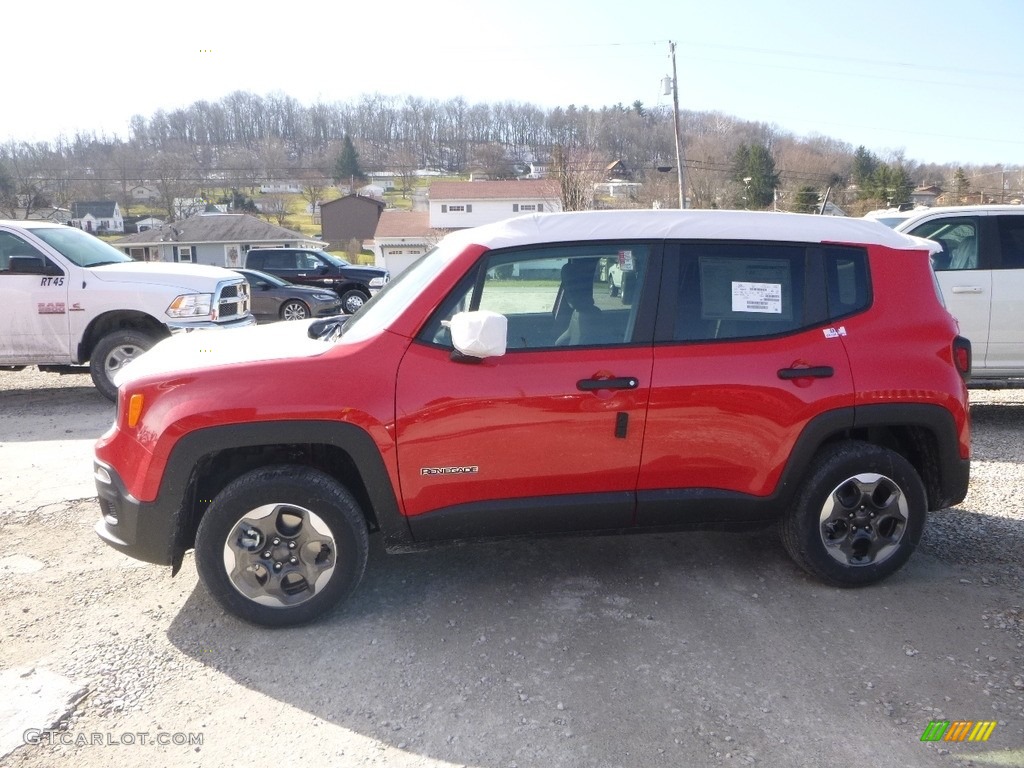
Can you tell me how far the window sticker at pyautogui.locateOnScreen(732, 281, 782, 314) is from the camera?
3.99 meters

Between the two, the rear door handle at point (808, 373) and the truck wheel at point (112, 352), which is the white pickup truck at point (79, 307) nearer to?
the truck wheel at point (112, 352)

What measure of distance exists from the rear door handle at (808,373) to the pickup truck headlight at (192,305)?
6.73 m

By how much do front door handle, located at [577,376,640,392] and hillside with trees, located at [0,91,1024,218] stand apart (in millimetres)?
41457

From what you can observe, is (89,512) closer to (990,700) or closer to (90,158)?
(990,700)

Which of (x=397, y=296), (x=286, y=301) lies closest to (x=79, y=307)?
(x=397, y=296)

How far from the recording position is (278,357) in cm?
372

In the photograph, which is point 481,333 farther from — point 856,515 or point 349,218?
point 349,218

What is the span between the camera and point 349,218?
82750 mm

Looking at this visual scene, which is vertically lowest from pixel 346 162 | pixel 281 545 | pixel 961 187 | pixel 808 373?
pixel 281 545

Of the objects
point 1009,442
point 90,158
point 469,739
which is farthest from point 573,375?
point 90,158

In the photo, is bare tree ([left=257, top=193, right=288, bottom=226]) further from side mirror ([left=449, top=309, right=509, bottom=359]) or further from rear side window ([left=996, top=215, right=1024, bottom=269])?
side mirror ([left=449, top=309, right=509, bottom=359])

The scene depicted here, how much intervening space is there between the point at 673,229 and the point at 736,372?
0.75 meters

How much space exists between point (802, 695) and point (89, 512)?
14.9 ft

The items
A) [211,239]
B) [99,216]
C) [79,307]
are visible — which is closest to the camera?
[79,307]
